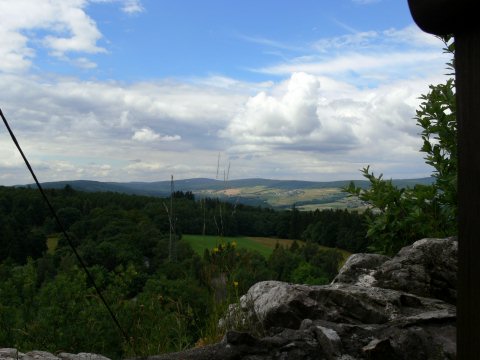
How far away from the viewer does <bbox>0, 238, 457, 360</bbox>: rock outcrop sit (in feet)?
10.5

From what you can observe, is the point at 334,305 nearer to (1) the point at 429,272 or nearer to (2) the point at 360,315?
(2) the point at 360,315

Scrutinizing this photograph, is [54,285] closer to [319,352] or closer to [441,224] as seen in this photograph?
[441,224]

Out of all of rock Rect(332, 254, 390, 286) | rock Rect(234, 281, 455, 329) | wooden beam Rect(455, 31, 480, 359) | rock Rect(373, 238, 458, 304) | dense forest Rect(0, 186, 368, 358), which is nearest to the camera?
wooden beam Rect(455, 31, 480, 359)

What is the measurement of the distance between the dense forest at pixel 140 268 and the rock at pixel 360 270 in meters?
0.98

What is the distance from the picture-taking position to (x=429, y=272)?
198 inches

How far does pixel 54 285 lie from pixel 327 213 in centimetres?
4689

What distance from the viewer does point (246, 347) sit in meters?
3.14

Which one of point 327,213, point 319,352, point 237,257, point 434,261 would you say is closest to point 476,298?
point 319,352

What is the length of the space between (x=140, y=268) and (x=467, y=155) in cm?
3520

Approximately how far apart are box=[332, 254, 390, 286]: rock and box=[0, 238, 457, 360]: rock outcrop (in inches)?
0.4

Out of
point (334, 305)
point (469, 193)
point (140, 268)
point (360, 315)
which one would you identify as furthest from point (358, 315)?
point (140, 268)

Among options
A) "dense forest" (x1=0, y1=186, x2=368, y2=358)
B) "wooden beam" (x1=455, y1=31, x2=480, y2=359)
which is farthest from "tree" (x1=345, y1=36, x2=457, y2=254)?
"wooden beam" (x1=455, y1=31, x2=480, y2=359)

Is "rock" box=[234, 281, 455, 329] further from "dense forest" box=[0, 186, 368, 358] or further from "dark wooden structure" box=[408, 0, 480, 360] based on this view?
"dark wooden structure" box=[408, 0, 480, 360]

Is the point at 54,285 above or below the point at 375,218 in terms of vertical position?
below
